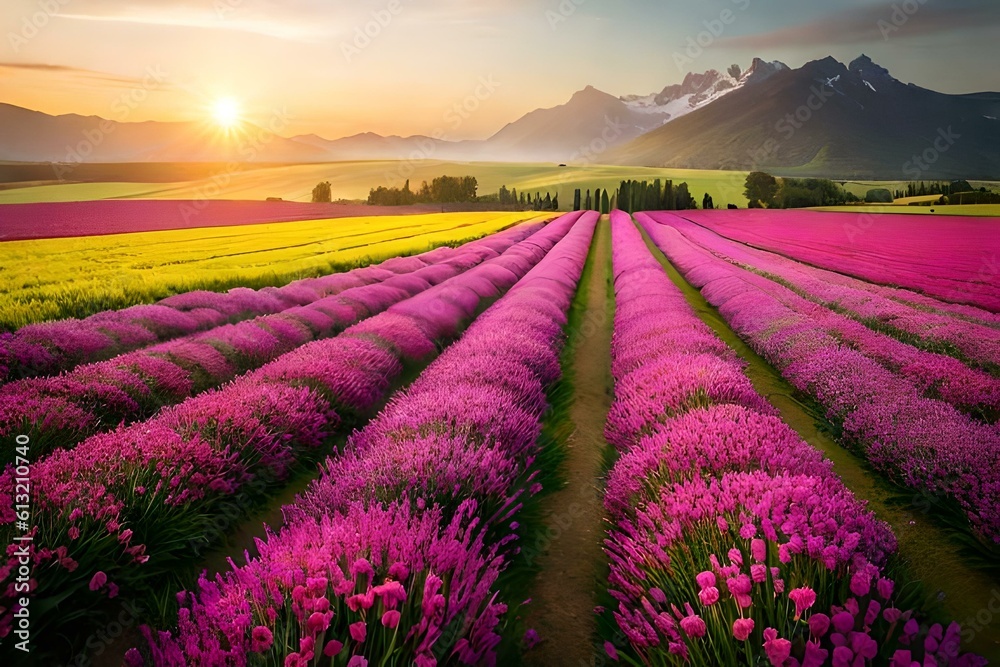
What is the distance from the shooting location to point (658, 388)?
5191 millimetres

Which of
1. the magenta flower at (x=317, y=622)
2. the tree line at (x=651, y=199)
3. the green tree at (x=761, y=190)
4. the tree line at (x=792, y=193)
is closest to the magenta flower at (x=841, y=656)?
the magenta flower at (x=317, y=622)

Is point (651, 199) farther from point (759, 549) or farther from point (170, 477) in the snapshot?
point (759, 549)

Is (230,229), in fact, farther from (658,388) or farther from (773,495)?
(773,495)

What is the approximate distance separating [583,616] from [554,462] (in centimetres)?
191

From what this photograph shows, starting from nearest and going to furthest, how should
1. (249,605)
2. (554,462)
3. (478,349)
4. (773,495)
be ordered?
(249,605) < (773,495) < (554,462) < (478,349)

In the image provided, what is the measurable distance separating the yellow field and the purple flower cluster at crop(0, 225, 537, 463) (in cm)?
211

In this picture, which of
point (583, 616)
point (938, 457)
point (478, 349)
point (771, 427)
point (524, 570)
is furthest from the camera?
point (478, 349)

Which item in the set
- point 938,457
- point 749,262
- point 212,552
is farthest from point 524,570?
point 749,262

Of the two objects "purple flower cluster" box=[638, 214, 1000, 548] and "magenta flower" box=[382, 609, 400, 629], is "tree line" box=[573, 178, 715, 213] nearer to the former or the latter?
"purple flower cluster" box=[638, 214, 1000, 548]

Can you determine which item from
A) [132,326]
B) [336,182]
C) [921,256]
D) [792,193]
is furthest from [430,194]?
[132,326]

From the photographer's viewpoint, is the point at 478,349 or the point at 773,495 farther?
the point at 478,349

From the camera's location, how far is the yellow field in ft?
30.8

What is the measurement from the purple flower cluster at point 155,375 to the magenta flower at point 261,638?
3580 millimetres

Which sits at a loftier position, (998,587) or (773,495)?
→ (773,495)
